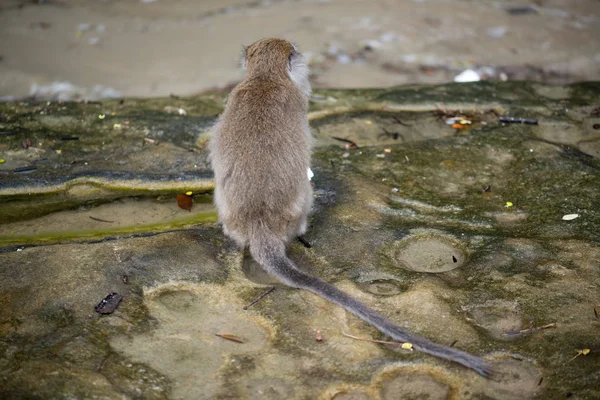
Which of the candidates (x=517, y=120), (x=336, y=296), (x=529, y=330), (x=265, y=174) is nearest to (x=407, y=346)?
(x=336, y=296)

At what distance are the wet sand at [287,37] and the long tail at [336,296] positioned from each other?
335 centimetres

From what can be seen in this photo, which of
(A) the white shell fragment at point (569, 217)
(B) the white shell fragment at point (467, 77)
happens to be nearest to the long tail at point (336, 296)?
(A) the white shell fragment at point (569, 217)

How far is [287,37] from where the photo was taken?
713 cm

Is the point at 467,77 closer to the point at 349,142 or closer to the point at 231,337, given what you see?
the point at 349,142

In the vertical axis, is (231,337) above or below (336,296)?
below

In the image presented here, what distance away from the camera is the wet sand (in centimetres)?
657

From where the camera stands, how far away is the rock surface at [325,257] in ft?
9.29

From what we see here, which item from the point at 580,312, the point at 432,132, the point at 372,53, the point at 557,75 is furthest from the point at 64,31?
the point at 580,312

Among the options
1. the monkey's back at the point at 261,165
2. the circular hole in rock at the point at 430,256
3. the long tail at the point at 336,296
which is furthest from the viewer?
the circular hole in rock at the point at 430,256

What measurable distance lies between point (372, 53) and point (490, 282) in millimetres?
4078

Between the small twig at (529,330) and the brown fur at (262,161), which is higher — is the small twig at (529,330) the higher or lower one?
the lower one

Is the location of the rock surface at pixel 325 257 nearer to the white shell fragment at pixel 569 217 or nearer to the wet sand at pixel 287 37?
the white shell fragment at pixel 569 217

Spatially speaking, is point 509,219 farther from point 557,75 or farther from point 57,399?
point 557,75

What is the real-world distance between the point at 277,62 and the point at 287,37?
11.1ft
